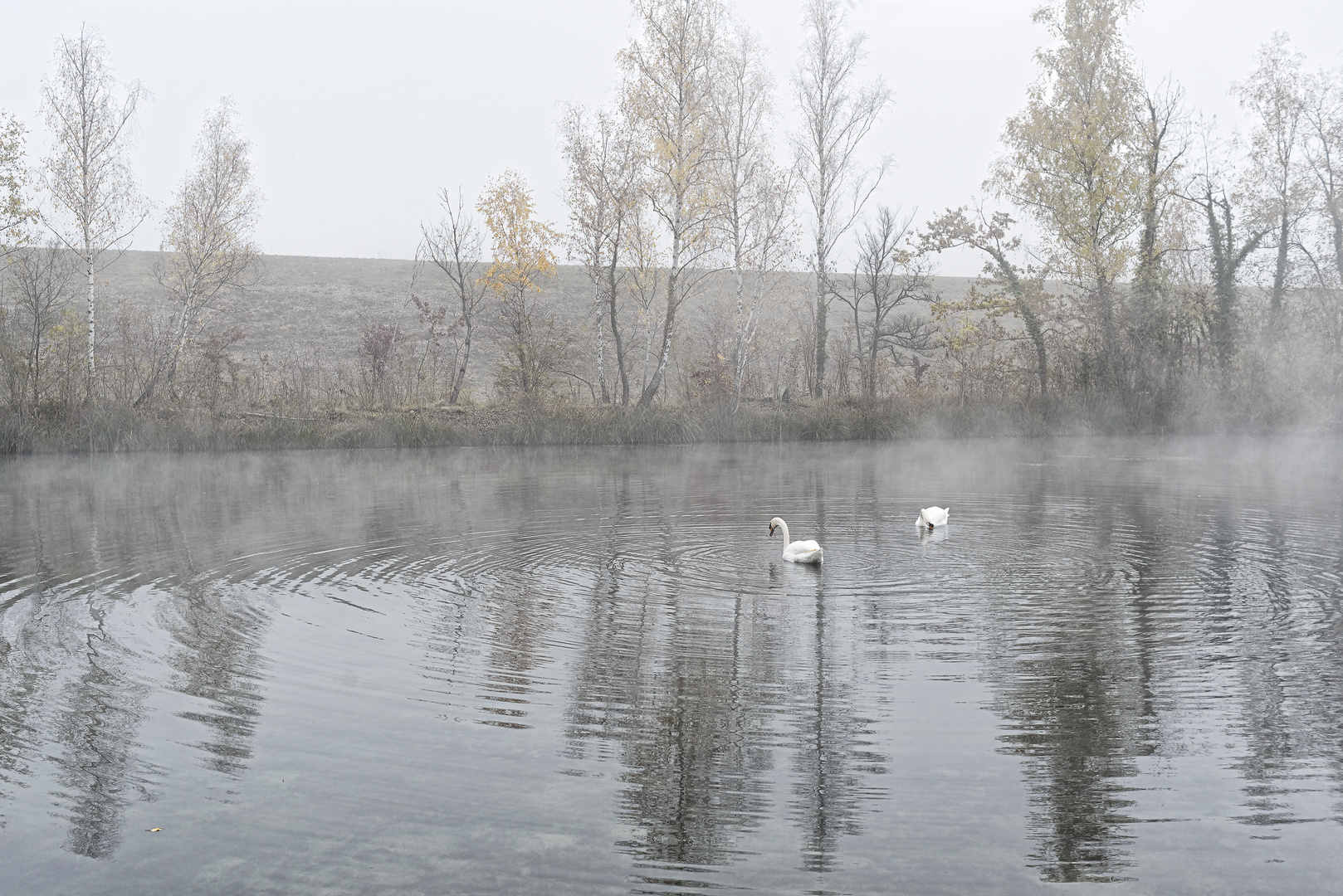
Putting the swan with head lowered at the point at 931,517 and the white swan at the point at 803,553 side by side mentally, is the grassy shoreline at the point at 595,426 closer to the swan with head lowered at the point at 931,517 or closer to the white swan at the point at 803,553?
the swan with head lowered at the point at 931,517

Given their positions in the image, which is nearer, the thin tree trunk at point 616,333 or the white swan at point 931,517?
the white swan at point 931,517

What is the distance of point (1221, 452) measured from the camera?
25938mm

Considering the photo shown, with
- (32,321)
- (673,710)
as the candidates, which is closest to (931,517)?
(673,710)

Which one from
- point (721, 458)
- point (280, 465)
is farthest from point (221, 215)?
point (721, 458)

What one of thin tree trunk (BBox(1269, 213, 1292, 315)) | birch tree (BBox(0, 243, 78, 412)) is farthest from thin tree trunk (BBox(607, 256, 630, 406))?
thin tree trunk (BBox(1269, 213, 1292, 315))

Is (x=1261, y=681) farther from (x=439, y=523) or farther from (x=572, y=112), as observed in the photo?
(x=572, y=112)

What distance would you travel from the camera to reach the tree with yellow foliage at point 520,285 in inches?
1387

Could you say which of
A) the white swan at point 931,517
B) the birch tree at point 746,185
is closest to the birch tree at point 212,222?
the birch tree at point 746,185

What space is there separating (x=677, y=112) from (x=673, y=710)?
3198cm

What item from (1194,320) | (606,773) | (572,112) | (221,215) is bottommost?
(606,773)

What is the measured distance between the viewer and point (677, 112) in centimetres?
3497

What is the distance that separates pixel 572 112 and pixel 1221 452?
22025mm

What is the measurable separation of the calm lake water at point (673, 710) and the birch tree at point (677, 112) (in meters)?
24.1

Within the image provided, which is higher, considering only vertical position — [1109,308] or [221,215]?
[221,215]
